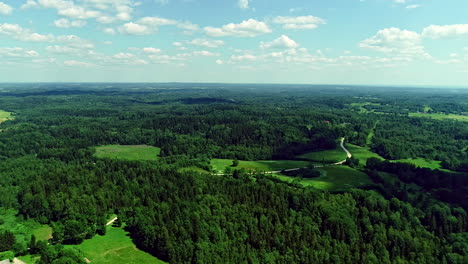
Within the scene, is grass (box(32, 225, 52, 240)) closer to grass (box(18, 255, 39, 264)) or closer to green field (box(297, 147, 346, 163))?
grass (box(18, 255, 39, 264))

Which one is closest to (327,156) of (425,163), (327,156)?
(327,156)

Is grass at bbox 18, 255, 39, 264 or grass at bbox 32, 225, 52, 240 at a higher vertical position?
grass at bbox 18, 255, 39, 264

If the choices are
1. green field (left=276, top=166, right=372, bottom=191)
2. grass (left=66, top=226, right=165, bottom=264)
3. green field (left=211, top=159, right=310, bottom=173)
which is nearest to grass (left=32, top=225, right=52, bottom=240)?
grass (left=66, top=226, right=165, bottom=264)

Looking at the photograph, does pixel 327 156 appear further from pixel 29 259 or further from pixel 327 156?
pixel 29 259

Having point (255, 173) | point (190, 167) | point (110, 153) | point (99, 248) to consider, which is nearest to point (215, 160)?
point (190, 167)

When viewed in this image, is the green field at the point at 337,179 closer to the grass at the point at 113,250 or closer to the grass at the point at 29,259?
the grass at the point at 113,250

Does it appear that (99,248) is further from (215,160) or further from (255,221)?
(215,160)

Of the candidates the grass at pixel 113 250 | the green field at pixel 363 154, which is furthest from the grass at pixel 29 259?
the green field at pixel 363 154
